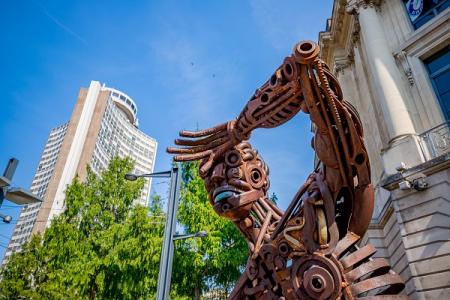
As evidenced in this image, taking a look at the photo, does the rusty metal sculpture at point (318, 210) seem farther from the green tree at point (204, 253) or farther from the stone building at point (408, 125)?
the green tree at point (204, 253)

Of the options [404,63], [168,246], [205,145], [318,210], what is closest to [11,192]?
[168,246]

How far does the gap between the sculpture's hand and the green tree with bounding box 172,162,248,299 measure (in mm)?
8218

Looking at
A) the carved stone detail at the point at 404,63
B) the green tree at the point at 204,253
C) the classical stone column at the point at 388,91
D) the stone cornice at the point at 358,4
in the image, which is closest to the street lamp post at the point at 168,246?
the green tree at the point at 204,253

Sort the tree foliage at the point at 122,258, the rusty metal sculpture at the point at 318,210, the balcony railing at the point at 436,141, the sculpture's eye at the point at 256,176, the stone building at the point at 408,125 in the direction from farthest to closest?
the tree foliage at the point at 122,258, the balcony railing at the point at 436,141, the stone building at the point at 408,125, the sculpture's eye at the point at 256,176, the rusty metal sculpture at the point at 318,210

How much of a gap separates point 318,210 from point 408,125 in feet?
29.7

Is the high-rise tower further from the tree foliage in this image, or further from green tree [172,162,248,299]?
green tree [172,162,248,299]

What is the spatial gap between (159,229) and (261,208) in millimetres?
Answer: 9420

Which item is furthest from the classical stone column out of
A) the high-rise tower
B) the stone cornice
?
the high-rise tower

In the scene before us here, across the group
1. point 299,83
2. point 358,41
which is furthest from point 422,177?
point 358,41

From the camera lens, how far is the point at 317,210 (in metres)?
3.51

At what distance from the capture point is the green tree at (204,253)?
12148mm

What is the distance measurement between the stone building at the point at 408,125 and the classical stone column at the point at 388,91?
3 centimetres

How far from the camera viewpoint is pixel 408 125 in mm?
10867

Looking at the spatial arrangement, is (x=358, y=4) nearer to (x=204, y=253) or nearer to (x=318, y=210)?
(x=204, y=253)
